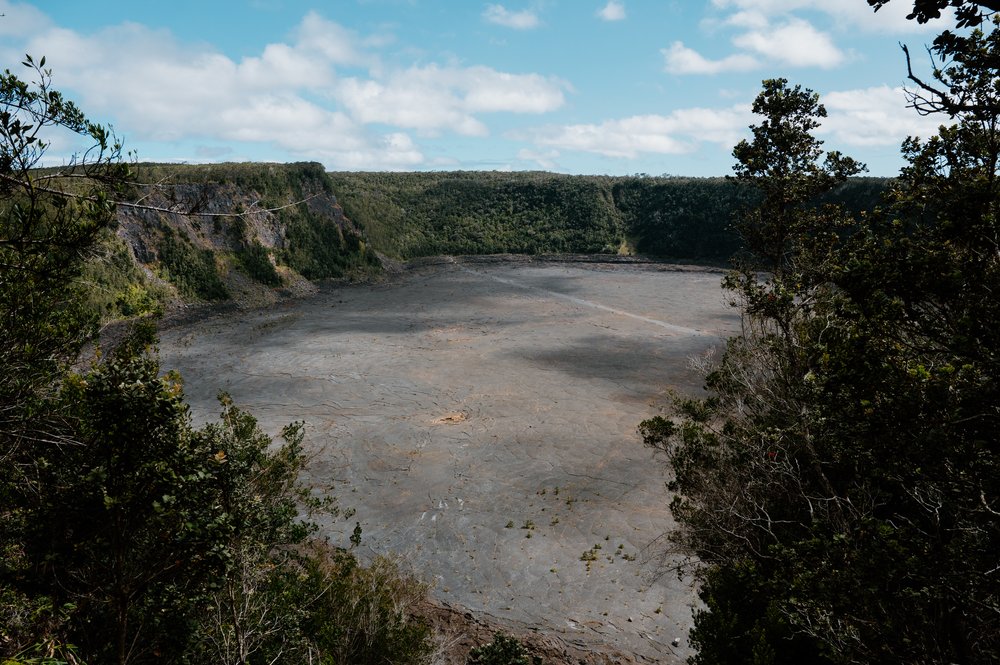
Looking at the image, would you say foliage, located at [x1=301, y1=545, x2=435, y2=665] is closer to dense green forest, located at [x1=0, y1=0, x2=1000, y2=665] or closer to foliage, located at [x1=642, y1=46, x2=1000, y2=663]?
dense green forest, located at [x1=0, y1=0, x2=1000, y2=665]

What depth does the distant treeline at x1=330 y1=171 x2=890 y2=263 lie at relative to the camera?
6894cm

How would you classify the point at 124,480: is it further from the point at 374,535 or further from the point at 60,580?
the point at 374,535

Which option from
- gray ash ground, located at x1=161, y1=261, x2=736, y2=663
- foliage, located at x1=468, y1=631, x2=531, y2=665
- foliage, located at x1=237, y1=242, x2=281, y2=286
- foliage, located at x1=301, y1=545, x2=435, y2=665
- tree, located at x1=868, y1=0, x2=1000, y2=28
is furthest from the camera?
foliage, located at x1=237, y1=242, x2=281, y2=286

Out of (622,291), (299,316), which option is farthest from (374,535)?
(622,291)

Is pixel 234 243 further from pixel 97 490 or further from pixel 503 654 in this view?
pixel 97 490

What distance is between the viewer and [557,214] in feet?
263

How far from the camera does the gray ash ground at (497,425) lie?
15211 millimetres

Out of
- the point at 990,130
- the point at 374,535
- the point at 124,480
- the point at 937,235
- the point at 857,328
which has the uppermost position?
the point at 990,130

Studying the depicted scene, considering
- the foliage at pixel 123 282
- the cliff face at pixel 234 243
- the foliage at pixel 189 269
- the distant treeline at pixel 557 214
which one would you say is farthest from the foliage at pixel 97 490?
the distant treeline at pixel 557 214

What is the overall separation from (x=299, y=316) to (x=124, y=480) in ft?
123

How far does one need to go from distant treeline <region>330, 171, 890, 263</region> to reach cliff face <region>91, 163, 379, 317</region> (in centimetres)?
649

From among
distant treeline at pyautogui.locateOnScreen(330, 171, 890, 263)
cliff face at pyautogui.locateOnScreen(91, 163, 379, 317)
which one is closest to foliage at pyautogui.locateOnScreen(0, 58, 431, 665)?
cliff face at pyautogui.locateOnScreen(91, 163, 379, 317)

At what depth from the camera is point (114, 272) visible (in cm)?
3984

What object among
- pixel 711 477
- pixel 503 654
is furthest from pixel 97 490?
pixel 711 477
